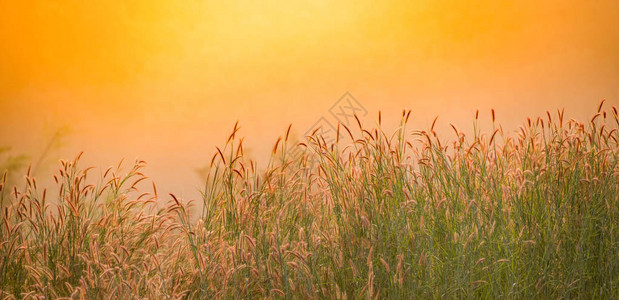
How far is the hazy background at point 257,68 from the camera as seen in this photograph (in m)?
4.22

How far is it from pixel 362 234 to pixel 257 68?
7.51 ft

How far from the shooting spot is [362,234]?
7.78 feet

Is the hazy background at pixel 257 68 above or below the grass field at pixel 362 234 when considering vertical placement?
above

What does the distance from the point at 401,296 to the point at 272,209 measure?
2.49 feet

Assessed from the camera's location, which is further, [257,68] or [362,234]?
[257,68]

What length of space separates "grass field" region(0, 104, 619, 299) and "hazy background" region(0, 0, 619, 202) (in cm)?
137

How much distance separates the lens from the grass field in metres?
2.23

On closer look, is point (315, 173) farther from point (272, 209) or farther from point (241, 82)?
point (241, 82)

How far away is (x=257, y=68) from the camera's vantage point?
14.5ft

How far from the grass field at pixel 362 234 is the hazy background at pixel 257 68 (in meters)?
1.37

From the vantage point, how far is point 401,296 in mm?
2164

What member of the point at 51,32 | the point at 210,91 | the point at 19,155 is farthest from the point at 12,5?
the point at 210,91

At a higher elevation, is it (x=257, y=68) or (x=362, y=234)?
(x=257, y=68)

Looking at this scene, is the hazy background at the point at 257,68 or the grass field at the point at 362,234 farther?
the hazy background at the point at 257,68
